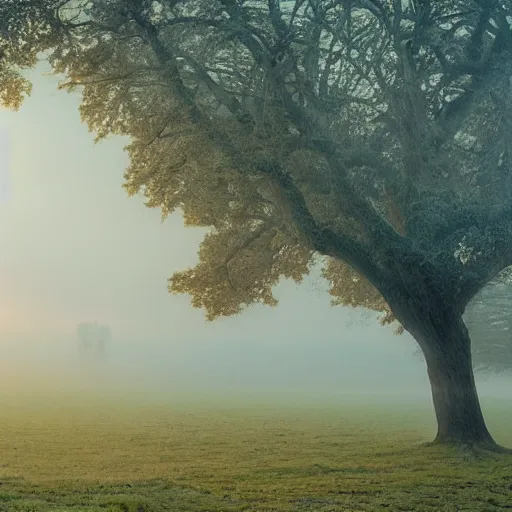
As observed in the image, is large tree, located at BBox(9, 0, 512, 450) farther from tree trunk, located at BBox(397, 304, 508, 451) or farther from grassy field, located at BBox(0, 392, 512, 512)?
grassy field, located at BBox(0, 392, 512, 512)

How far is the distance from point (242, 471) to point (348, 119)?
14.1m

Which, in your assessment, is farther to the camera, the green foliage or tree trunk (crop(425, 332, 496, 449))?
tree trunk (crop(425, 332, 496, 449))

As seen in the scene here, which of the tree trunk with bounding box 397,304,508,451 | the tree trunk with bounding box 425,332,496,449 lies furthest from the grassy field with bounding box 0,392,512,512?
the tree trunk with bounding box 397,304,508,451

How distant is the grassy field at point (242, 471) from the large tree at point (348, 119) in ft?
14.7

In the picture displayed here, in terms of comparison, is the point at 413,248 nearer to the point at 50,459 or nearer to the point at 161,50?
the point at 161,50

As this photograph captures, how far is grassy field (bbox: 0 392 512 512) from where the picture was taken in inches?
587

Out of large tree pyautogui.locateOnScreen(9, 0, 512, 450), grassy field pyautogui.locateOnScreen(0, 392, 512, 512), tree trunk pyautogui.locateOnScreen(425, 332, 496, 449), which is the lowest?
grassy field pyautogui.locateOnScreen(0, 392, 512, 512)

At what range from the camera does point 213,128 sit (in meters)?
22.2

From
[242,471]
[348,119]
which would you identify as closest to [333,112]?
[348,119]

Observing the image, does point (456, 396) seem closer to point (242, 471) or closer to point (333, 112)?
point (242, 471)

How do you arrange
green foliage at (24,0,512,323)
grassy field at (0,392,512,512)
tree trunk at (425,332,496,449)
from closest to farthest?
1. grassy field at (0,392,512,512)
2. green foliage at (24,0,512,323)
3. tree trunk at (425,332,496,449)

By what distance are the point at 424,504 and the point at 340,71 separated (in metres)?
16.1

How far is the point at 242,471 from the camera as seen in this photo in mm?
19609

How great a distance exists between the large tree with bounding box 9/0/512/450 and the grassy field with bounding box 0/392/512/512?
4.49m
